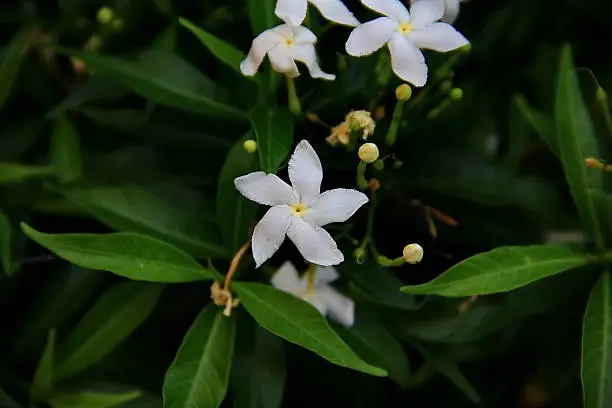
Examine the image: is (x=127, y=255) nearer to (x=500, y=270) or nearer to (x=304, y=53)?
(x=304, y=53)

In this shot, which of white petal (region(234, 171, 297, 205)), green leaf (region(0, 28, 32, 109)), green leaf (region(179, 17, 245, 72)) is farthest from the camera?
green leaf (region(0, 28, 32, 109))

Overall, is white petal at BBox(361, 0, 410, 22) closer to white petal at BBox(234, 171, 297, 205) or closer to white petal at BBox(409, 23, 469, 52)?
white petal at BBox(409, 23, 469, 52)

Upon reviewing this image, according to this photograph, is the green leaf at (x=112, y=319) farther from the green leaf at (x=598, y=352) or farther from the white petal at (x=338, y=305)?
the green leaf at (x=598, y=352)

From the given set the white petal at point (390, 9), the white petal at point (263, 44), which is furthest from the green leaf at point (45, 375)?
the white petal at point (390, 9)

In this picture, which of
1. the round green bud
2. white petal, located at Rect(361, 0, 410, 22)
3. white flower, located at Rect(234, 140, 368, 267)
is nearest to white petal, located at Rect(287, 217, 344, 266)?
white flower, located at Rect(234, 140, 368, 267)

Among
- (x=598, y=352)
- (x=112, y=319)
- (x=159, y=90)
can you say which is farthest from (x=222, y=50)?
(x=598, y=352)

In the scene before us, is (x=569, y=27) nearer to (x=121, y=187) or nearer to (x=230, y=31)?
(x=230, y=31)
